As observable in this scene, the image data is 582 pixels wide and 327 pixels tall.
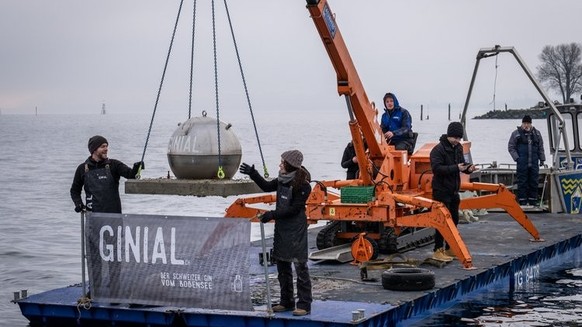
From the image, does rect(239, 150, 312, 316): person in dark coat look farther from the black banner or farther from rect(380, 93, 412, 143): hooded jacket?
rect(380, 93, 412, 143): hooded jacket

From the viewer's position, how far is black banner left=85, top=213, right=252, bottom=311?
12.3 metres

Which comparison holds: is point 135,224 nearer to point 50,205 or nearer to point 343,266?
point 343,266

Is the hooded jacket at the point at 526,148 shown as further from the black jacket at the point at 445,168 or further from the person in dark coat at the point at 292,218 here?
the person in dark coat at the point at 292,218

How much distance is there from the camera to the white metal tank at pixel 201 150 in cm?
1484

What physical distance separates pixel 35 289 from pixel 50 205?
21.2 m

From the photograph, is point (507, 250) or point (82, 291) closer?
point (82, 291)

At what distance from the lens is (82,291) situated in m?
13.5

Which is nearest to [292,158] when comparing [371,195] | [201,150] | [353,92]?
[201,150]

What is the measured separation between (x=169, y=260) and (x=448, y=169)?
533 centimetres

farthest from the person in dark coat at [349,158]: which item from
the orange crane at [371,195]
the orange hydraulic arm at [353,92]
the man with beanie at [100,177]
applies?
the man with beanie at [100,177]

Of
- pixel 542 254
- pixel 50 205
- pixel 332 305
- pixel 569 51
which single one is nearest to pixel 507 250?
pixel 542 254

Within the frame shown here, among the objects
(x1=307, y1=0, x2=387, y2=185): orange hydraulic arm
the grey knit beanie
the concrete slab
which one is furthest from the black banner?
(x1=307, y1=0, x2=387, y2=185): orange hydraulic arm

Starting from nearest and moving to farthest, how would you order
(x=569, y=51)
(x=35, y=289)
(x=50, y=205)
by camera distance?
(x=35, y=289), (x=50, y=205), (x=569, y=51)

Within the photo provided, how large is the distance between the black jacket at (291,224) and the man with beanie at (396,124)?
7021 millimetres
